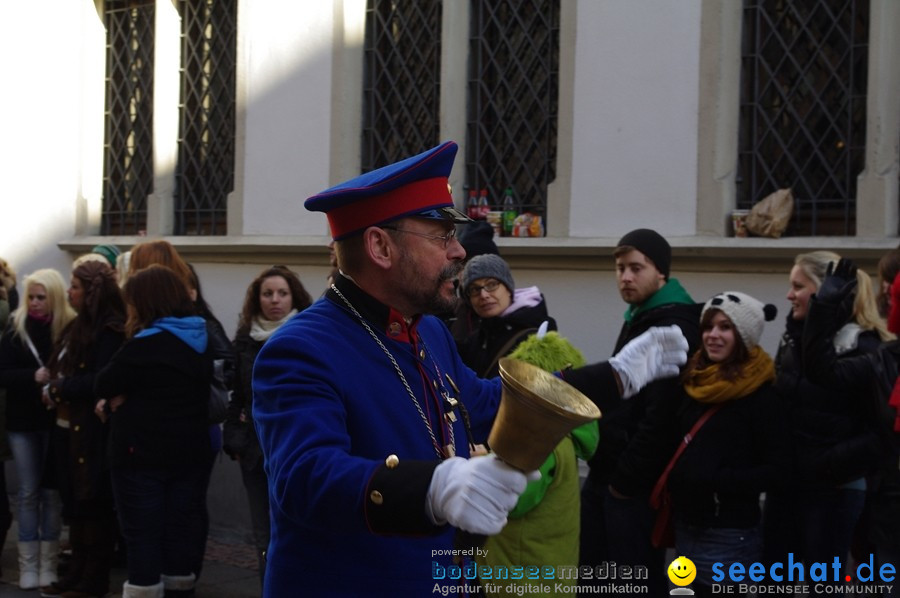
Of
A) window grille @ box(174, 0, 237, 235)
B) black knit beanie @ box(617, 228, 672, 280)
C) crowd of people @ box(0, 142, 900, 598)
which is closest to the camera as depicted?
crowd of people @ box(0, 142, 900, 598)

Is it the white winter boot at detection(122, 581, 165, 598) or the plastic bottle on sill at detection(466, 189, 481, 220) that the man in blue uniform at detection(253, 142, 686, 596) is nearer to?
the white winter boot at detection(122, 581, 165, 598)

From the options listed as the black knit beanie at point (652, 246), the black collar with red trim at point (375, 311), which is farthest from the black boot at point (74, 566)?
the black collar with red trim at point (375, 311)

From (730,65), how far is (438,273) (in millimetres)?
4648

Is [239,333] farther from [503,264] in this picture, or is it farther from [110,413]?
[503,264]

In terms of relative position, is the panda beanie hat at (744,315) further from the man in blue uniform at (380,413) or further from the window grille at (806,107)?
the man in blue uniform at (380,413)

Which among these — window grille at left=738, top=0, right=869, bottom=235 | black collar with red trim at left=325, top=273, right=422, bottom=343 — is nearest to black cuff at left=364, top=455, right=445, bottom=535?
black collar with red trim at left=325, top=273, right=422, bottom=343

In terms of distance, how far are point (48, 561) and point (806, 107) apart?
5.19m

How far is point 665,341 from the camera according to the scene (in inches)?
126

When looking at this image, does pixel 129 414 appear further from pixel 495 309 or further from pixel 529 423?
pixel 529 423

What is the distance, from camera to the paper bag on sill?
679cm

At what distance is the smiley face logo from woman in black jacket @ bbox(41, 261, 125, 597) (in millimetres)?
3373

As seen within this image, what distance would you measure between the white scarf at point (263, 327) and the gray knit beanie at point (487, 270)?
3.48 ft

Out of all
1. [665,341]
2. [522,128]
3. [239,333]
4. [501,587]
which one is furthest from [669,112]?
[665,341]

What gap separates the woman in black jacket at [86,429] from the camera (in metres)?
6.99
